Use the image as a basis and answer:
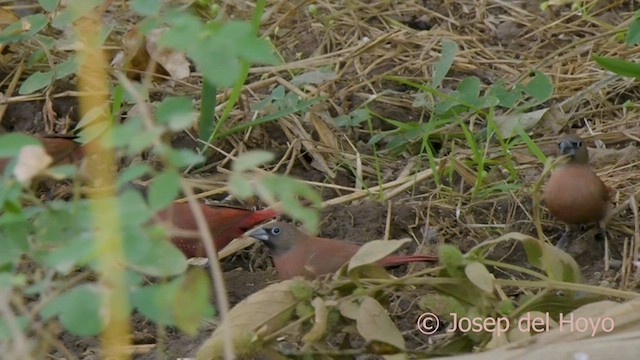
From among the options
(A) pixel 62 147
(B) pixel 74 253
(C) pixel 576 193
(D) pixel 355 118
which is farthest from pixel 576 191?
(B) pixel 74 253

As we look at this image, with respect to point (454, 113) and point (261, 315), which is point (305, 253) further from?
point (454, 113)

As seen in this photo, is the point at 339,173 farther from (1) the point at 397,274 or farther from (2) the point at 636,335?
(2) the point at 636,335

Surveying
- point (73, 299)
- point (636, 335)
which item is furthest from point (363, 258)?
point (73, 299)

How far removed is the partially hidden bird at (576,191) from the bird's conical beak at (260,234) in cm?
86

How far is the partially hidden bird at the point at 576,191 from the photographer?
359 centimetres

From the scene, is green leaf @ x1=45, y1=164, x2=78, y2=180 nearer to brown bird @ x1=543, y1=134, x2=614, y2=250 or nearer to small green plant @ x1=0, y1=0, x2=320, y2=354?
small green plant @ x1=0, y1=0, x2=320, y2=354

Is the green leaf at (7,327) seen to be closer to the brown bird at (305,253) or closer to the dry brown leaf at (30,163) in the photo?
the dry brown leaf at (30,163)

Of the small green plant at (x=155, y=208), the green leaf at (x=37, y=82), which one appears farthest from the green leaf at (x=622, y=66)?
the small green plant at (x=155, y=208)

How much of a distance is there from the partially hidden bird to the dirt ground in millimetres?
77

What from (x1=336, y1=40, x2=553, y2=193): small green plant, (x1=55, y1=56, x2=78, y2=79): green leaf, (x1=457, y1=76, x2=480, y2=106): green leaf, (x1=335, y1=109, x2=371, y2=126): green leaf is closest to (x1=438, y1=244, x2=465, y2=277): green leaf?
(x1=336, y1=40, x2=553, y2=193): small green plant

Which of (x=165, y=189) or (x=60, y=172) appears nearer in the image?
(x=165, y=189)

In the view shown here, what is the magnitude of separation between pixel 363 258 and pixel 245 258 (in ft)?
3.75

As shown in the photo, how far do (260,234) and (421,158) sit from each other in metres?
0.80

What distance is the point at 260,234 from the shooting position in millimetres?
3596
